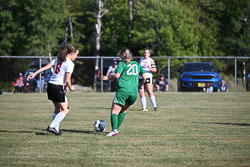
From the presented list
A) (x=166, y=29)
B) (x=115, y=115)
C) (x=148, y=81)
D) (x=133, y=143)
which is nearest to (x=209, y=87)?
(x=166, y=29)

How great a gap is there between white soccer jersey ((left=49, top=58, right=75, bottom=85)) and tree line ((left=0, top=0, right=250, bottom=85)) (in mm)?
29109

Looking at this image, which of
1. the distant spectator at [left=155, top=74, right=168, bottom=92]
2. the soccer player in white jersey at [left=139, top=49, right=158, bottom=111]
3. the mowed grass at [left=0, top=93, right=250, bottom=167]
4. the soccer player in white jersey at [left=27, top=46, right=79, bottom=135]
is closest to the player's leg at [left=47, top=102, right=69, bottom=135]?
the soccer player in white jersey at [left=27, top=46, right=79, bottom=135]

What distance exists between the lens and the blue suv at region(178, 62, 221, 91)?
97.1 ft

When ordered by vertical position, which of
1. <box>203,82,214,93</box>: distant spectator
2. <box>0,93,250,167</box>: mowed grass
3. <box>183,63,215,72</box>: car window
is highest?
<box>183,63,215,72</box>: car window

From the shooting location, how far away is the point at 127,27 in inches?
1949

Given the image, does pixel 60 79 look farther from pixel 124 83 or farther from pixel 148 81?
pixel 148 81

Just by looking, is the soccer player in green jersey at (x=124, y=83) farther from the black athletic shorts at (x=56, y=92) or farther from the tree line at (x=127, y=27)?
the tree line at (x=127, y=27)

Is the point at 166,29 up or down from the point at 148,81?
up

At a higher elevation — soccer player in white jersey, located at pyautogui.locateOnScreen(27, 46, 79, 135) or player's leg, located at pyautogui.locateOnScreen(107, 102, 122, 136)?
soccer player in white jersey, located at pyautogui.locateOnScreen(27, 46, 79, 135)

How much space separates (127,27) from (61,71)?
39894 mm

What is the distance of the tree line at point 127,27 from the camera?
43.6 m

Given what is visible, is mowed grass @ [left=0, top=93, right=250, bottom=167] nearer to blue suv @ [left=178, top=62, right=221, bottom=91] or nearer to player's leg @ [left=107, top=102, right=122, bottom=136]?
player's leg @ [left=107, top=102, right=122, bottom=136]

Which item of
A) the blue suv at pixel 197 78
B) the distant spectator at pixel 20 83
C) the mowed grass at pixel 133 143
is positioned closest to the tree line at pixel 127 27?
the distant spectator at pixel 20 83

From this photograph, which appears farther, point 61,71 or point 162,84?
point 162,84
